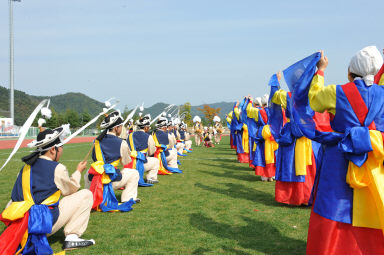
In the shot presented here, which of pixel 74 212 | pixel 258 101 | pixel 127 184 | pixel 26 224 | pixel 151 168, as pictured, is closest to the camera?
pixel 26 224

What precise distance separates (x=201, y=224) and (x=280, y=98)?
9.13 ft

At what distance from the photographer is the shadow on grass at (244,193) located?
7.28 m

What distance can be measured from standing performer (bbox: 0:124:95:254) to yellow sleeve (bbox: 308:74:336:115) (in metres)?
2.99

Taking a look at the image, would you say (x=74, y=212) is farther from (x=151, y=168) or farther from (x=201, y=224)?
(x=151, y=168)

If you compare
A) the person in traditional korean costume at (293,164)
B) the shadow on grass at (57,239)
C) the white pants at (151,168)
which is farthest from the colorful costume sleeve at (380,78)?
the white pants at (151,168)

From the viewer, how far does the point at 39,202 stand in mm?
4207

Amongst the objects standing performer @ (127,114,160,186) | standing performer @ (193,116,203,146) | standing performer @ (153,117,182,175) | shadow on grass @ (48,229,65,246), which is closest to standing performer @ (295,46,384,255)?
shadow on grass @ (48,229,65,246)

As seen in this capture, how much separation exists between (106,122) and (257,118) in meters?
4.49

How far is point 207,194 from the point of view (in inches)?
317

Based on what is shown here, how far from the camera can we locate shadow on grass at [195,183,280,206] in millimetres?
7281

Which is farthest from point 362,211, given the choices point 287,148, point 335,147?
point 287,148

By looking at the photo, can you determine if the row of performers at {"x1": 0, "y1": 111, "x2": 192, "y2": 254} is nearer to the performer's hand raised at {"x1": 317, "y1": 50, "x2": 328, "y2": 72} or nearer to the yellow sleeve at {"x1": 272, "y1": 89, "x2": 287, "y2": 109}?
the performer's hand raised at {"x1": 317, "y1": 50, "x2": 328, "y2": 72}

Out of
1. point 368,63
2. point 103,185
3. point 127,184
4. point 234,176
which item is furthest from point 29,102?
point 368,63

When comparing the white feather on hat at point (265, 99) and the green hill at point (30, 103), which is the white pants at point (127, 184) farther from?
the green hill at point (30, 103)
